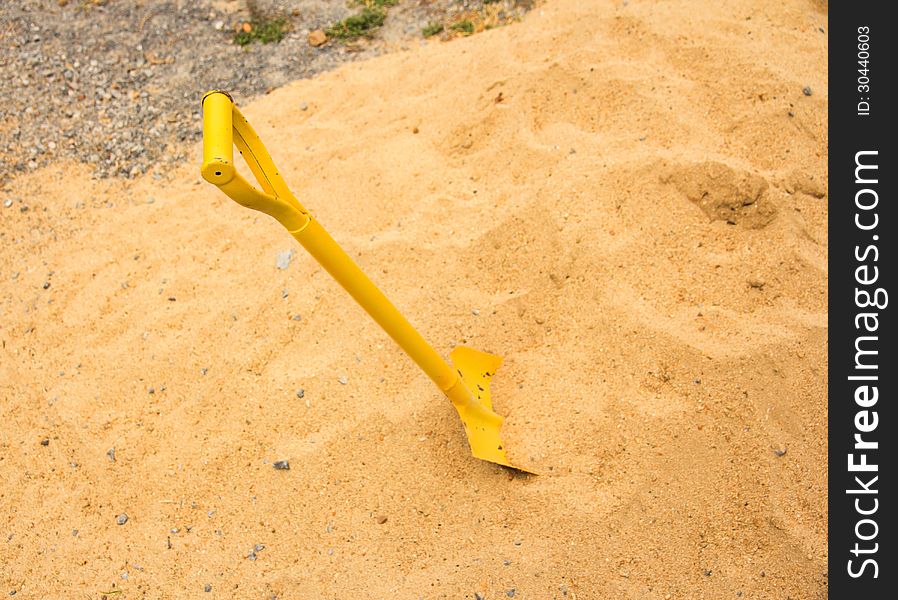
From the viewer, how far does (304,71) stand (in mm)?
3943

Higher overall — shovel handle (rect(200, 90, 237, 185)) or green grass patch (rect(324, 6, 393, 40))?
shovel handle (rect(200, 90, 237, 185))

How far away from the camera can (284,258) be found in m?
2.83

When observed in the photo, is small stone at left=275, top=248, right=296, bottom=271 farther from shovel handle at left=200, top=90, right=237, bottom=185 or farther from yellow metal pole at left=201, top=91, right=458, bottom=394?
shovel handle at left=200, top=90, right=237, bottom=185

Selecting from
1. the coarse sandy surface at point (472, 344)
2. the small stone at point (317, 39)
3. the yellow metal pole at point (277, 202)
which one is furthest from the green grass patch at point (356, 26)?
the yellow metal pole at point (277, 202)

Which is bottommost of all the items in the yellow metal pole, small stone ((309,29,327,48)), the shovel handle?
small stone ((309,29,327,48))

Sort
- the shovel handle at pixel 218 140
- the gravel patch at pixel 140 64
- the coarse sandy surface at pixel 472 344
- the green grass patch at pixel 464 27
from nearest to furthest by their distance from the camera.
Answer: the shovel handle at pixel 218 140, the coarse sandy surface at pixel 472 344, the gravel patch at pixel 140 64, the green grass patch at pixel 464 27

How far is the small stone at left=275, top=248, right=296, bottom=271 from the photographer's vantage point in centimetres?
280

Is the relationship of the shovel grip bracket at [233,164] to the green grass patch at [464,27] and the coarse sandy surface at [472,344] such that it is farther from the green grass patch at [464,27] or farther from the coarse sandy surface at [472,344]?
the green grass patch at [464,27]

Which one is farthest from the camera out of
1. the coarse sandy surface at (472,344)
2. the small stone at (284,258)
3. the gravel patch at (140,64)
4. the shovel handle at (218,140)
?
the gravel patch at (140,64)

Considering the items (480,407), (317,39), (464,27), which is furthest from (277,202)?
(317,39)

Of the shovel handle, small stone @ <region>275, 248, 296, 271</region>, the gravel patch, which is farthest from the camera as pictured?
the gravel patch

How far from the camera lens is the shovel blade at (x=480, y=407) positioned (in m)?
2.09

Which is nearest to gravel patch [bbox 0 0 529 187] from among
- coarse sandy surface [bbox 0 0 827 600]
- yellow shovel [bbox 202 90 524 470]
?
coarse sandy surface [bbox 0 0 827 600]

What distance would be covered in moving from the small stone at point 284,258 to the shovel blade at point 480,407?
857 millimetres
